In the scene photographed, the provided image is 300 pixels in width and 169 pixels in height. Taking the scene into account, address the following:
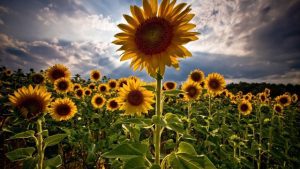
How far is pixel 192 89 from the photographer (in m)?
5.87

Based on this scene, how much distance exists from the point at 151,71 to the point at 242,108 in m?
6.27

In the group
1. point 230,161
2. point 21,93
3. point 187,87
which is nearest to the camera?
point 21,93

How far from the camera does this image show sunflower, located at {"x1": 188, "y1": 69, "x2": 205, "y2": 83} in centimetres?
643

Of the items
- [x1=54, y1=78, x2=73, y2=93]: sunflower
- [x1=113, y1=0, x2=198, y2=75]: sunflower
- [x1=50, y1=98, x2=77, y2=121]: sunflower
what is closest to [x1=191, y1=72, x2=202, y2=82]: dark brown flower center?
[x1=50, y1=98, x2=77, y2=121]: sunflower

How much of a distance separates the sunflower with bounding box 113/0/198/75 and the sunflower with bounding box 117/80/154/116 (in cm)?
136

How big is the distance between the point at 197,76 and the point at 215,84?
59 cm

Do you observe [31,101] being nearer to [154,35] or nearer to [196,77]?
[154,35]

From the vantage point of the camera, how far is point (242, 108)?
25.1 feet

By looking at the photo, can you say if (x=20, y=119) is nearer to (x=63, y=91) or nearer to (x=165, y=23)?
(x=165, y=23)

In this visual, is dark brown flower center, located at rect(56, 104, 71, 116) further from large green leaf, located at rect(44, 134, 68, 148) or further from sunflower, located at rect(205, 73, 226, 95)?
sunflower, located at rect(205, 73, 226, 95)

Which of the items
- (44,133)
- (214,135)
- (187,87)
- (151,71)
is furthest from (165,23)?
(187,87)

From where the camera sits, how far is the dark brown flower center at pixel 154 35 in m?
2.28

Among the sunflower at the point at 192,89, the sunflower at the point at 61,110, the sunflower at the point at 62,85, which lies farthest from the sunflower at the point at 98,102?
the sunflower at the point at 192,89

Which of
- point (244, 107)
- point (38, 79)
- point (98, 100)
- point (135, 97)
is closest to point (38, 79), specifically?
point (38, 79)
